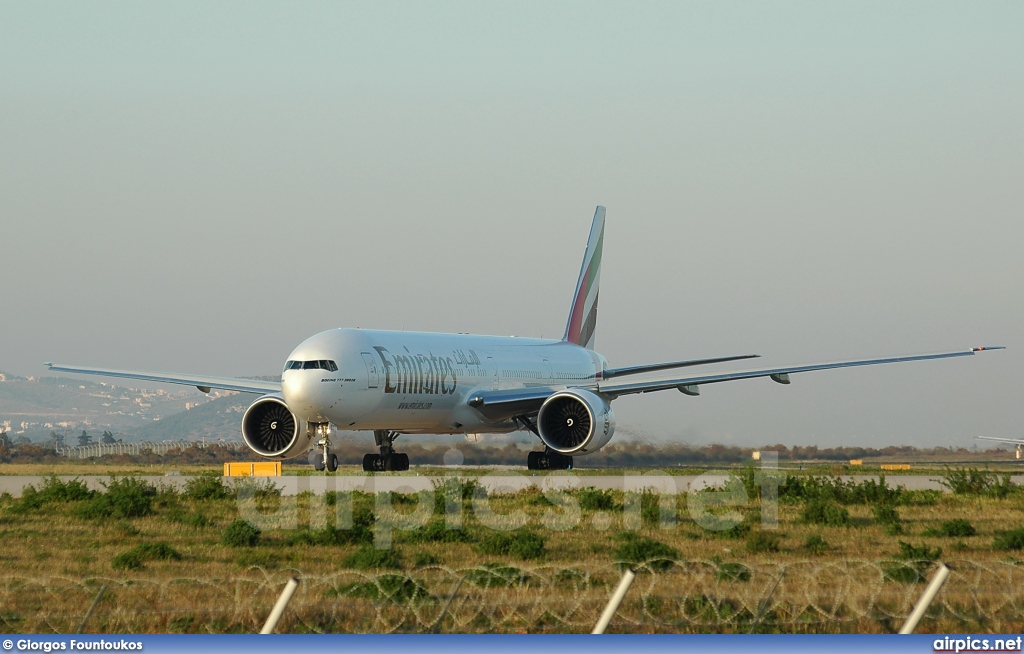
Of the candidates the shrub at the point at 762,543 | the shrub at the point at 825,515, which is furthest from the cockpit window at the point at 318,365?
the shrub at the point at 762,543

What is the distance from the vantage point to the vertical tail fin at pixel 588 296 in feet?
171

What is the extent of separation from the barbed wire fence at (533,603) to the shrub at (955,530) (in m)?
5.60

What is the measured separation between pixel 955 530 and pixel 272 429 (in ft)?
66.5

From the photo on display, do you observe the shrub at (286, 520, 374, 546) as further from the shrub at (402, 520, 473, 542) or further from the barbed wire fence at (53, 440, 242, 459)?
the barbed wire fence at (53, 440, 242, 459)

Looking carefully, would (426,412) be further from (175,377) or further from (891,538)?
(891,538)

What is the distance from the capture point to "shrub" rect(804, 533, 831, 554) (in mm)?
20578

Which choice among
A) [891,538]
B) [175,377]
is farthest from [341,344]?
[891,538]

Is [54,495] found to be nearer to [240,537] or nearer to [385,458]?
[240,537]

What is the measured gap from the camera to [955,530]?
23.0 m

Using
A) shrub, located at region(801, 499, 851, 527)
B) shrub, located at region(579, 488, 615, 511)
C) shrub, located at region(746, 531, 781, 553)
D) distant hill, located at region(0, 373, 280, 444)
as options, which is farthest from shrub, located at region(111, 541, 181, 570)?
distant hill, located at region(0, 373, 280, 444)

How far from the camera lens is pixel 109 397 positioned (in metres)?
163

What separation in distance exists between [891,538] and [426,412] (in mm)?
18329

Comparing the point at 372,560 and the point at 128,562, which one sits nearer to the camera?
the point at 128,562

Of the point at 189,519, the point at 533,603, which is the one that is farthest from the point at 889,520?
the point at 189,519
